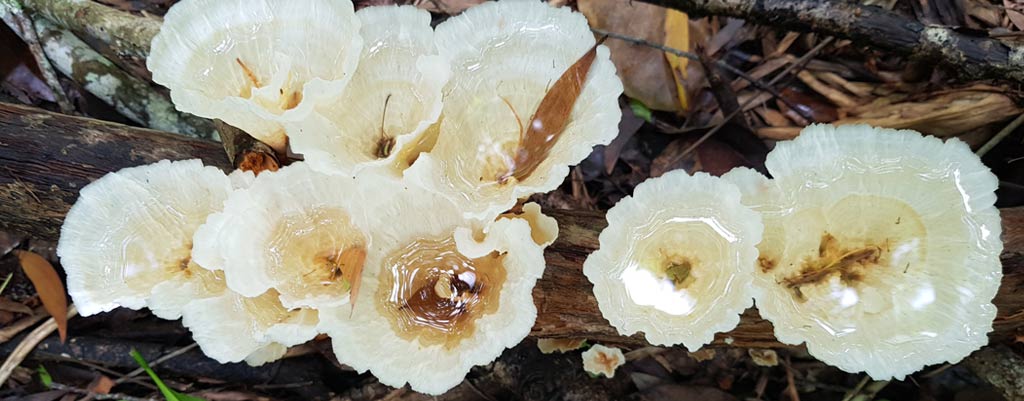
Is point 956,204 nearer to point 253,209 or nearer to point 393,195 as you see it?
point 393,195

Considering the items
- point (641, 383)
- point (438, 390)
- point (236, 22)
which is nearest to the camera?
point (438, 390)

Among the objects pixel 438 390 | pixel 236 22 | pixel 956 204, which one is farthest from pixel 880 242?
pixel 236 22

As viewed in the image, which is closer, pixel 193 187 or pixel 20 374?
pixel 193 187

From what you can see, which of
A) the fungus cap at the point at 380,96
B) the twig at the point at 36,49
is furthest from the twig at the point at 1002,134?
the twig at the point at 36,49

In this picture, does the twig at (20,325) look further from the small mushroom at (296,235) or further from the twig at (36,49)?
the small mushroom at (296,235)

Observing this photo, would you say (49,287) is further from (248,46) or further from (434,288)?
(434,288)

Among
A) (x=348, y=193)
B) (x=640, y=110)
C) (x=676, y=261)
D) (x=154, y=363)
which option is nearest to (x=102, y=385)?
(x=154, y=363)
